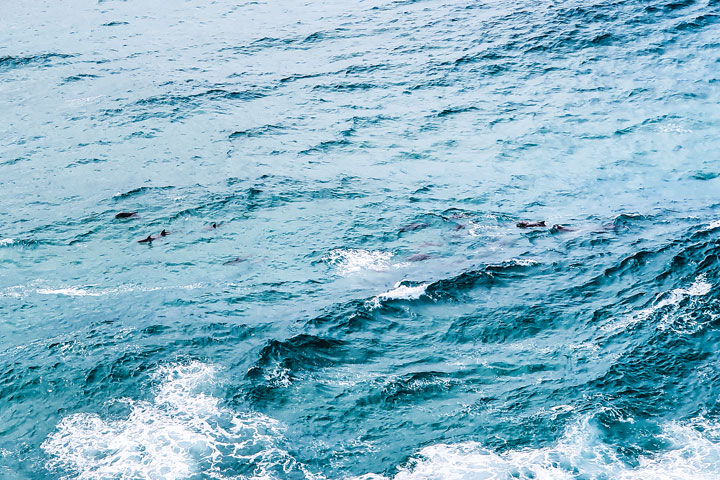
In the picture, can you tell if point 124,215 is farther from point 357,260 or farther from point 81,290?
point 357,260

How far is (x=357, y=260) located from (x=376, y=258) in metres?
0.66

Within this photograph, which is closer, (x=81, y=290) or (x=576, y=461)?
(x=576, y=461)

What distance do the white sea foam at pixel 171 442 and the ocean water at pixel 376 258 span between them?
0.22 feet

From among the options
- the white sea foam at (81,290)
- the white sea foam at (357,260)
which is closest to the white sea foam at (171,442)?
the white sea foam at (81,290)

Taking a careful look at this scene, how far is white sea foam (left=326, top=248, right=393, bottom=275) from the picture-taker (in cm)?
2458

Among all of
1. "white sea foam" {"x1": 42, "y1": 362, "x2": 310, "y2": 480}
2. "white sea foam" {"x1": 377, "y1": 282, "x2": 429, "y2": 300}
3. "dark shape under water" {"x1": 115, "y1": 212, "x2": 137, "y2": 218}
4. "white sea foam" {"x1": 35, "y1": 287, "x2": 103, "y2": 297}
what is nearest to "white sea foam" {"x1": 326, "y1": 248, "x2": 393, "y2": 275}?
"white sea foam" {"x1": 377, "y1": 282, "x2": 429, "y2": 300}

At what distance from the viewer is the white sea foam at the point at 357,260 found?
24578mm

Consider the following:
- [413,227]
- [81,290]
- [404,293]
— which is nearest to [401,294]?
[404,293]

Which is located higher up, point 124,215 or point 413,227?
point 124,215

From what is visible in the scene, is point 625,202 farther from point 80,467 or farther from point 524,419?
point 80,467

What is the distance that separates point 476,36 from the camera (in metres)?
45.5

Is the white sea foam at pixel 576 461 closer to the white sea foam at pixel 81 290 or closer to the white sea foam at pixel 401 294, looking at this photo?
the white sea foam at pixel 401 294

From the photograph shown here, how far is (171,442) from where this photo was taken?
59.8ft

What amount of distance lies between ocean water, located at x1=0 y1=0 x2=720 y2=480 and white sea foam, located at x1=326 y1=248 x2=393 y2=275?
4.6 inches
